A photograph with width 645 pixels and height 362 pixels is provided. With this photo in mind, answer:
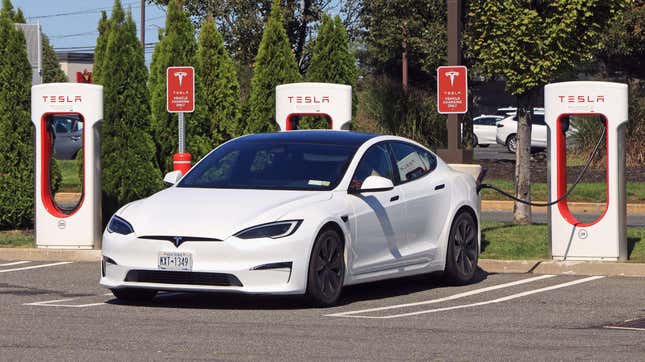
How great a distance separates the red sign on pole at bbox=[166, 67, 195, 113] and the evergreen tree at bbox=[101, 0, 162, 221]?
7.62ft

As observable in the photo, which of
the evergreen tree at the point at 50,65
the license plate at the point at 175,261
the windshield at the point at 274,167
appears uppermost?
the evergreen tree at the point at 50,65

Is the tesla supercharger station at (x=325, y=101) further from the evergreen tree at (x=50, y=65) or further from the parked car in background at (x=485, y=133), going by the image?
the evergreen tree at (x=50, y=65)

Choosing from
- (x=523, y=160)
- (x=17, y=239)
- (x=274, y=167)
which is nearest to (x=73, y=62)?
(x=17, y=239)

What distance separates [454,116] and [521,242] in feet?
8.48

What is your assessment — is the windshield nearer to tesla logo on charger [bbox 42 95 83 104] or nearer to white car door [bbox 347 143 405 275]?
white car door [bbox 347 143 405 275]

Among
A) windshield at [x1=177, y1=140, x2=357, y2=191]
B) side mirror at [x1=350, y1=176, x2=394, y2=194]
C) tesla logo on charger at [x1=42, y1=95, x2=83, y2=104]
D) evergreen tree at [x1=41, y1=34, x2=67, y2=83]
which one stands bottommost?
side mirror at [x1=350, y1=176, x2=394, y2=194]

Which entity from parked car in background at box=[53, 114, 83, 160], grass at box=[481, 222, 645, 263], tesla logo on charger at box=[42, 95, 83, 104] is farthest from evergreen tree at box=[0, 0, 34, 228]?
parked car in background at box=[53, 114, 83, 160]

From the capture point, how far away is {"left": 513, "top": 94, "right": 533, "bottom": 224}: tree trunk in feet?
64.5

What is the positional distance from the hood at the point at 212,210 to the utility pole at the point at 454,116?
6696 millimetres

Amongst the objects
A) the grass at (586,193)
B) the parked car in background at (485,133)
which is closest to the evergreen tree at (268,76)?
the grass at (586,193)

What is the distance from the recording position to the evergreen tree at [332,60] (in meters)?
24.8

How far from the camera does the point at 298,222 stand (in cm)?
1167

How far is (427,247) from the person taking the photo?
1358cm

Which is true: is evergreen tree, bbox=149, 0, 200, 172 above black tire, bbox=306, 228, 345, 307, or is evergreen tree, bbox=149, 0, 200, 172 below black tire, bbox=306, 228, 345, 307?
above
